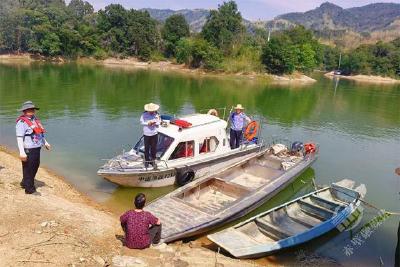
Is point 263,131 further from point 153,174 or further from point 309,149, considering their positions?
point 153,174

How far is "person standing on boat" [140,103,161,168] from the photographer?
13047 mm

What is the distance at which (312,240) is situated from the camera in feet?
35.8

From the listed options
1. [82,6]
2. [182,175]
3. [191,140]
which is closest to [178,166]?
[182,175]

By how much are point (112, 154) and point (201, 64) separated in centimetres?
5767

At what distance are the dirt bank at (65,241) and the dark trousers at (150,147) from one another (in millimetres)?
3625

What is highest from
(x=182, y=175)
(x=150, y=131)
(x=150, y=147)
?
(x=150, y=131)

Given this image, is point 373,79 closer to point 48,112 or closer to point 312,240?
point 48,112

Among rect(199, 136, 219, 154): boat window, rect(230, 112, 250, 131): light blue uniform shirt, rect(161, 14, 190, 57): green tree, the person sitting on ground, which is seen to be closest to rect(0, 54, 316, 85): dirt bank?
rect(161, 14, 190, 57): green tree

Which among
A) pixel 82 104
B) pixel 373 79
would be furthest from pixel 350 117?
pixel 373 79

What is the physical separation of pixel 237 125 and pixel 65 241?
10.1m

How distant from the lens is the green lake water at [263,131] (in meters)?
12.4

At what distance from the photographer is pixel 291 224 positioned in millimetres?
11211

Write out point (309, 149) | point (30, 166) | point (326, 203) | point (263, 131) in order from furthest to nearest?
point (263, 131), point (309, 149), point (326, 203), point (30, 166)

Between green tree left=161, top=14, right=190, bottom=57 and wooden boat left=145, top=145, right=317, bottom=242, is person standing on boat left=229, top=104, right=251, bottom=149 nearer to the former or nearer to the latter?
wooden boat left=145, top=145, right=317, bottom=242
